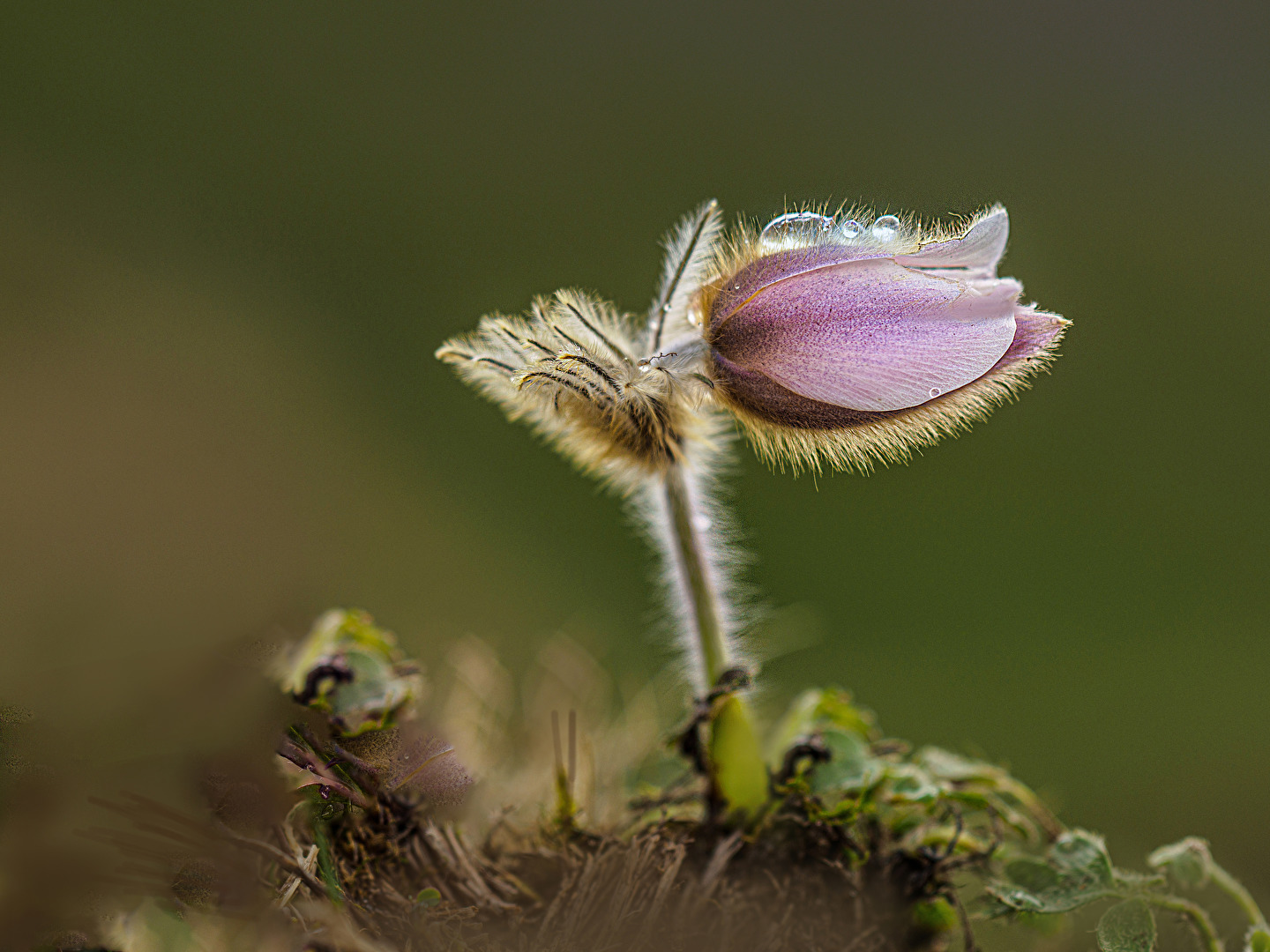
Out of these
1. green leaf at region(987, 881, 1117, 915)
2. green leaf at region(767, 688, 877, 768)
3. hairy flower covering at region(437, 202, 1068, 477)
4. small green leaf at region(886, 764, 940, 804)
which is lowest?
green leaf at region(987, 881, 1117, 915)

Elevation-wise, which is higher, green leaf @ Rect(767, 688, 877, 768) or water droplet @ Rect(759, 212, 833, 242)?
water droplet @ Rect(759, 212, 833, 242)

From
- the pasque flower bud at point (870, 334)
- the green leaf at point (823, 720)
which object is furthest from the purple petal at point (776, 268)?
the green leaf at point (823, 720)

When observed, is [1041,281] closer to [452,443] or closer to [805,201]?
[805,201]

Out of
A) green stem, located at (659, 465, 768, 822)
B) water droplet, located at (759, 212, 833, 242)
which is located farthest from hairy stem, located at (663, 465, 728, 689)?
water droplet, located at (759, 212, 833, 242)

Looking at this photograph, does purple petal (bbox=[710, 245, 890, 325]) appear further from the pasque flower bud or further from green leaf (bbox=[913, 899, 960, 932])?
green leaf (bbox=[913, 899, 960, 932])

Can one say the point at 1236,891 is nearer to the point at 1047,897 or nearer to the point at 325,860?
the point at 1047,897

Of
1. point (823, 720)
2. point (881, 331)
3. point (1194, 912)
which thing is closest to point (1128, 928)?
point (1194, 912)
